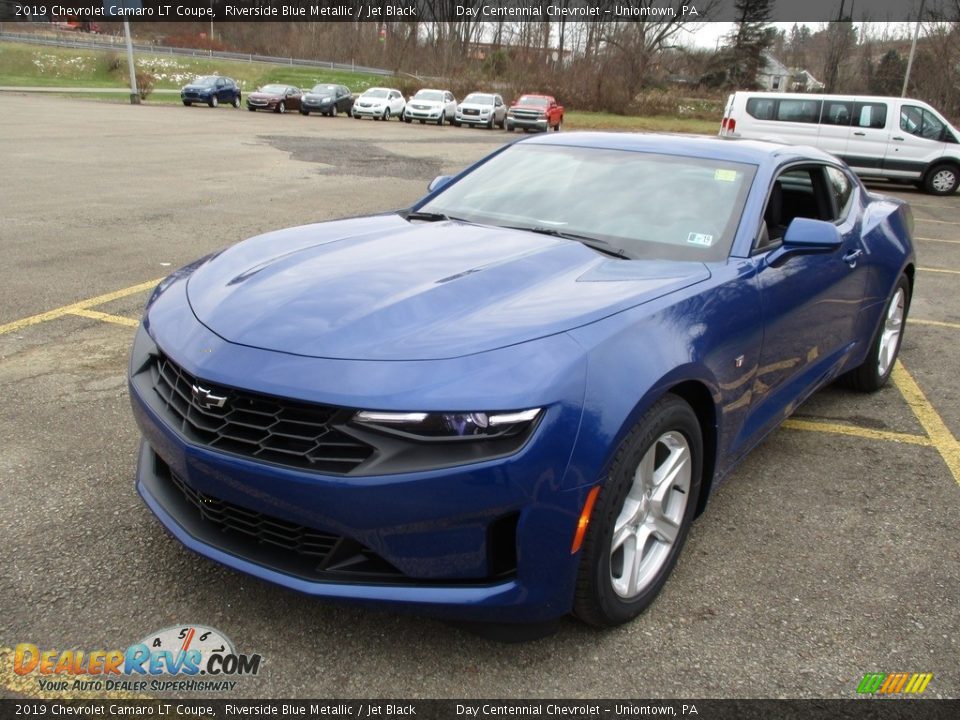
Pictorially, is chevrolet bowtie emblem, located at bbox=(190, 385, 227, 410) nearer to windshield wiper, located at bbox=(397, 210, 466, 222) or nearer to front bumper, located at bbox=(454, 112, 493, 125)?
windshield wiper, located at bbox=(397, 210, 466, 222)

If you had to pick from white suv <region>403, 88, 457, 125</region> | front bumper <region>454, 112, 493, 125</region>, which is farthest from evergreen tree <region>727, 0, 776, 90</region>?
front bumper <region>454, 112, 493, 125</region>

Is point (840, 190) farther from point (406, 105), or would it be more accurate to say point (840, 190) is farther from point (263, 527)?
point (406, 105)

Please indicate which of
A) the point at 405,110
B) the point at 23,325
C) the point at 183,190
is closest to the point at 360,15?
the point at 405,110

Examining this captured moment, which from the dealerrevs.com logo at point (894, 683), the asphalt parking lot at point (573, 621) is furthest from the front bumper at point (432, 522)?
the dealerrevs.com logo at point (894, 683)

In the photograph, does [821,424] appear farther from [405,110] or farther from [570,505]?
[405,110]

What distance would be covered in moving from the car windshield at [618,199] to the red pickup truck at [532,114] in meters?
31.4

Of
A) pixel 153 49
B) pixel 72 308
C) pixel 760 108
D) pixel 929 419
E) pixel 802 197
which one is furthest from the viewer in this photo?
pixel 153 49

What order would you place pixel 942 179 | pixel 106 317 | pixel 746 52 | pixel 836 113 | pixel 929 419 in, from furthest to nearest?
pixel 746 52 < pixel 836 113 < pixel 942 179 < pixel 106 317 < pixel 929 419

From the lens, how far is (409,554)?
82.0 inches

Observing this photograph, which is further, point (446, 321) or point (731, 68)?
point (731, 68)

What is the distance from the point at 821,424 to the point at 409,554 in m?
3.14

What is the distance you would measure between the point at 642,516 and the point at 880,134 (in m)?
18.4

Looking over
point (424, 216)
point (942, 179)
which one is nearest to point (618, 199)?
point (424, 216)

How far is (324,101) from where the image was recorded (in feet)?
117
